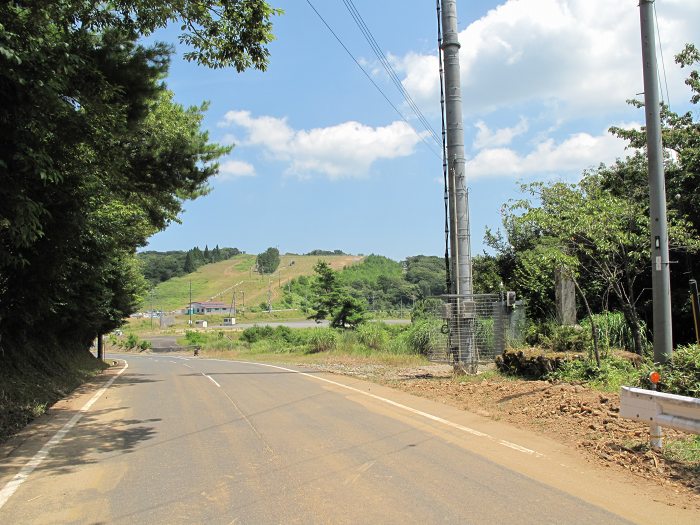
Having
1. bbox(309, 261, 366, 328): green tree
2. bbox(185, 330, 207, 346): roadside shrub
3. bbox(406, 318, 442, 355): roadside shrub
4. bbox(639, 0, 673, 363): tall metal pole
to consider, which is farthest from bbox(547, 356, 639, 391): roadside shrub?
bbox(185, 330, 207, 346): roadside shrub

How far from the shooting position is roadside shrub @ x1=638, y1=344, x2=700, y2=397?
821cm

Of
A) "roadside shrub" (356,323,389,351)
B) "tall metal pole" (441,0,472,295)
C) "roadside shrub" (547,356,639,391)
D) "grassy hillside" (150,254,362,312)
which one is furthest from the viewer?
"grassy hillside" (150,254,362,312)

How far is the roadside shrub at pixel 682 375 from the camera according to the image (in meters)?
8.21

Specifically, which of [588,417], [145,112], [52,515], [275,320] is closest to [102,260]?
[145,112]

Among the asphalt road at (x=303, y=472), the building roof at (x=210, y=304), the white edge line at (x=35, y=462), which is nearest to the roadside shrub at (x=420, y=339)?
the asphalt road at (x=303, y=472)

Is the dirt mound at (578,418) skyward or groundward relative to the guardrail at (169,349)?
skyward

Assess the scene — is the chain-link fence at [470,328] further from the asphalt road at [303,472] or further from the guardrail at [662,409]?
the guardrail at [662,409]

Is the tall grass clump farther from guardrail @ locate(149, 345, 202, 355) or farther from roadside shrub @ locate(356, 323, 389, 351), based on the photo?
guardrail @ locate(149, 345, 202, 355)

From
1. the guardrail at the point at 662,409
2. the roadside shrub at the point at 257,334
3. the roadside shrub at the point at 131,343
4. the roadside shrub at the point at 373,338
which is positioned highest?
the guardrail at the point at 662,409

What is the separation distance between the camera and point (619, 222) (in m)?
12.0

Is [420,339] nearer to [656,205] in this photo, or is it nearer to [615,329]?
[615,329]

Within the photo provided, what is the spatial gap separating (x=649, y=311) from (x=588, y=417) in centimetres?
1132

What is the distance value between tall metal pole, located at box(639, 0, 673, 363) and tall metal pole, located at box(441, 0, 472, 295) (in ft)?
24.6

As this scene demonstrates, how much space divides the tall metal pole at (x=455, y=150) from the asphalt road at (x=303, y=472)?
596 cm
